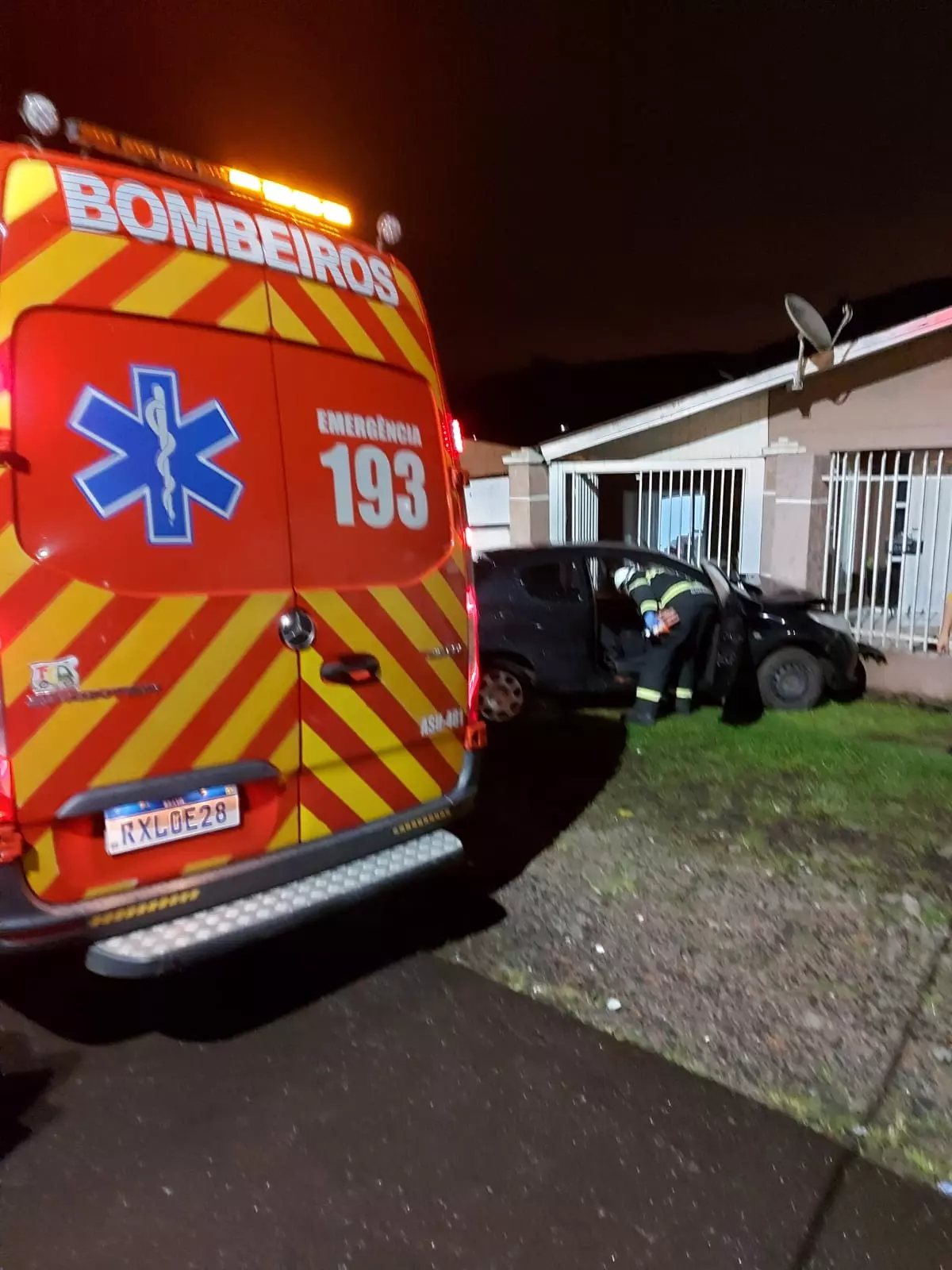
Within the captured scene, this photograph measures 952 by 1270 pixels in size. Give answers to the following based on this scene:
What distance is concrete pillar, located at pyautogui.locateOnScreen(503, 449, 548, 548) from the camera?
1122 centimetres

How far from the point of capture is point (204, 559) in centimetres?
292

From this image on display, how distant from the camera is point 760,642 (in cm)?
775

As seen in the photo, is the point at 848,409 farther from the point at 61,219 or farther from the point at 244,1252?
the point at 244,1252

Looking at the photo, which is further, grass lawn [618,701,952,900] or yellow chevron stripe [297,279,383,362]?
grass lawn [618,701,952,900]

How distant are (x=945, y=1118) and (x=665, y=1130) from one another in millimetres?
939

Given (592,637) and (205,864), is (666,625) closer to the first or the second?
(592,637)

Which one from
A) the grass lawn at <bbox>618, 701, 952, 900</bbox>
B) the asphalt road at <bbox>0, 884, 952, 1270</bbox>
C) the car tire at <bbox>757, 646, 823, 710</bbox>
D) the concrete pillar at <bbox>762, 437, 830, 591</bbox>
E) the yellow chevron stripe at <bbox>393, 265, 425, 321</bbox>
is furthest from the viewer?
the concrete pillar at <bbox>762, 437, 830, 591</bbox>

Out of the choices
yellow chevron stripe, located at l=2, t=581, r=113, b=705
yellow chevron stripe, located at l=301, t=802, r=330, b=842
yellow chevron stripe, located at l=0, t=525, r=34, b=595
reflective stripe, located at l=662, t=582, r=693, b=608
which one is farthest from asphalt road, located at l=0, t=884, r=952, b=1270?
reflective stripe, located at l=662, t=582, r=693, b=608

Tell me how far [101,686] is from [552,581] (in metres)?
5.11

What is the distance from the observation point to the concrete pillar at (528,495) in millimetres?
11219

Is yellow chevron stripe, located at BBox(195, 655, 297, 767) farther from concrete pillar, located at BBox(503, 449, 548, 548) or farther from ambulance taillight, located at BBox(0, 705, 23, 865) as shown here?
concrete pillar, located at BBox(503, 449, 548, 548)

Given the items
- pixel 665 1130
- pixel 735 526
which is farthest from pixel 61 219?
pixel 735 526

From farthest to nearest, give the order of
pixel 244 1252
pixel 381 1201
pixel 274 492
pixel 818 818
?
pixel 818 818, pixel 274 492, pixel 381 1201, pixel 244 1252

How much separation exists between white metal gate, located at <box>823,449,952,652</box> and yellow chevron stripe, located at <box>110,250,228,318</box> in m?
7.24
